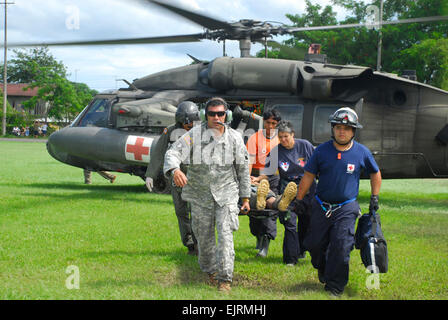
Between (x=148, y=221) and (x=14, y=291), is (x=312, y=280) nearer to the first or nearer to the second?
(x=14, y=291)

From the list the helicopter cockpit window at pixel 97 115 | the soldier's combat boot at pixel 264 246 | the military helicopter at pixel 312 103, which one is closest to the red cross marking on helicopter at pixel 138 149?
the military helicopter at pixel 312 103

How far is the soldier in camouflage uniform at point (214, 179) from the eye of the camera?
534cm

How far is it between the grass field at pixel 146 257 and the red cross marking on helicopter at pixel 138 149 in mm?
1039

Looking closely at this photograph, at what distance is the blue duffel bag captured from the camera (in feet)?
16.6

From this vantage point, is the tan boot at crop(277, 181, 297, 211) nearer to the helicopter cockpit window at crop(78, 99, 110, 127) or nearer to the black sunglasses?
the black sunglasses

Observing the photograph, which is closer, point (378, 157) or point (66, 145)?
point (378, 157)

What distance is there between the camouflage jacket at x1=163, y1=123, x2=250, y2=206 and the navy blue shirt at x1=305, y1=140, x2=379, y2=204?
80cm

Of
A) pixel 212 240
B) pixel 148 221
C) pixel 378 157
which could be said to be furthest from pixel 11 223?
pixel 378 157

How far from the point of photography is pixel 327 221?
532 cm

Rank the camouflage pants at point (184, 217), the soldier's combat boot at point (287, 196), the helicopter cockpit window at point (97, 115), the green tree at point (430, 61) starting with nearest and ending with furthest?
the soldier's combat boot at point (287, 196), the camouflage pants at point (184, 217), the helicopter cockpit window at point (97, 115), the green tree at point (430, 61)

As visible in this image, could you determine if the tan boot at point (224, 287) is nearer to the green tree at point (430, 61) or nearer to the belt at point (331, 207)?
the belt at point (331, 207)

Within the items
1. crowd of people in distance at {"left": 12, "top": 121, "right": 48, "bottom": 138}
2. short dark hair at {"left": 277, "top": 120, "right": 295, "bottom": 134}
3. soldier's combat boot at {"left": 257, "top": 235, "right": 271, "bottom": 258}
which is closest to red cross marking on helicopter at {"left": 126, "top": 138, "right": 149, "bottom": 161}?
soldier's combat boot at {"left": 257, "top": 235, "right": 271, "bottom": 258}

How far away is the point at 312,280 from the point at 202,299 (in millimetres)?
1508

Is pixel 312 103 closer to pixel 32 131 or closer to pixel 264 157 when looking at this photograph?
pixel 264 157
